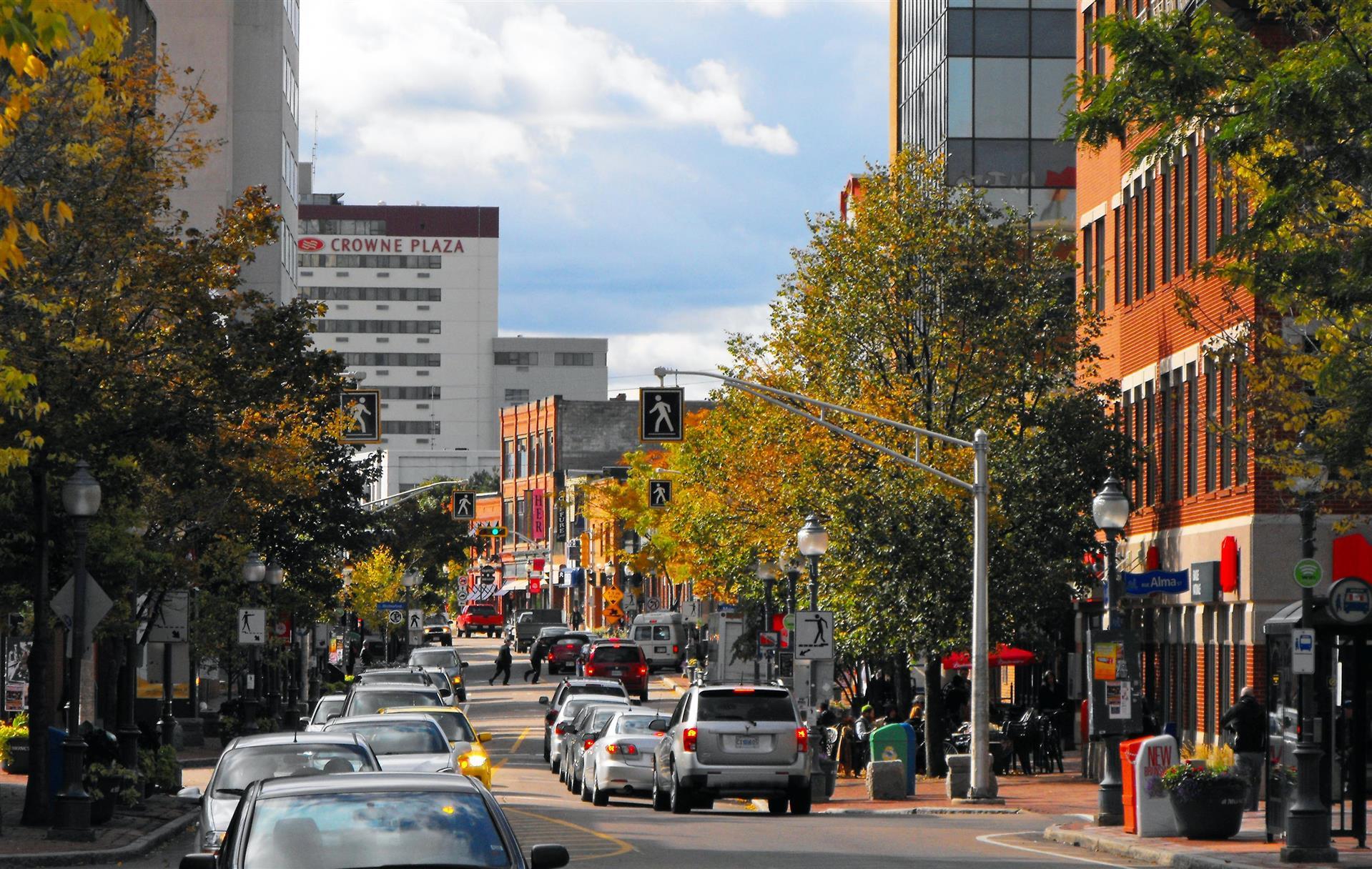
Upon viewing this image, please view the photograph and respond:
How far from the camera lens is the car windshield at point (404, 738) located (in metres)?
22.2

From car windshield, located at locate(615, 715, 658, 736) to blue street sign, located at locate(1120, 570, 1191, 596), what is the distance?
7.58m

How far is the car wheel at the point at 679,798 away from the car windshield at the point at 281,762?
1093 cm

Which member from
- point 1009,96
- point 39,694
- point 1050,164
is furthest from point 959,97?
point 39,694

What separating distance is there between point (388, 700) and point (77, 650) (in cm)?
670

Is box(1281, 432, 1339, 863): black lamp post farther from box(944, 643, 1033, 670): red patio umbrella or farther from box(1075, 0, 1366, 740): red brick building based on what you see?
box(944, 643, 1033, 670): red patio umbrella

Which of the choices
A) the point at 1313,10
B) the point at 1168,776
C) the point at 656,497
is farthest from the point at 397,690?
the point at 656,497

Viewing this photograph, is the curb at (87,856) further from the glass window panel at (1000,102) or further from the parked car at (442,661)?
the glass window panel at (1000,102)

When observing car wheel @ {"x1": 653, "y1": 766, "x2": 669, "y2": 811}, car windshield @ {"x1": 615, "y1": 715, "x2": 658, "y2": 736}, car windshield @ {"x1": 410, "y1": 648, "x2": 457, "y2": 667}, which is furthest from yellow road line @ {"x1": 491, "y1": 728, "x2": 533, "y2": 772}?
car windshield @ {"x1": 410, "y1": 648, "x2": 457, "y2": 667}

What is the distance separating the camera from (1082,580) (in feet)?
131

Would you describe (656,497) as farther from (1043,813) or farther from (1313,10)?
(1313,10)

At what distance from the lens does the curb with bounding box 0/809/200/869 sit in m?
21.2

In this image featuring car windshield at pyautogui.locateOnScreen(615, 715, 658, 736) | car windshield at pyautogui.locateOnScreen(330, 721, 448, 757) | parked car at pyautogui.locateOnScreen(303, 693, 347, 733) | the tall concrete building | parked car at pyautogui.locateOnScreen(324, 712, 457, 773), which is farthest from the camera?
the tall concrete building

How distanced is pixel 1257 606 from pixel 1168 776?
1035 centimetres

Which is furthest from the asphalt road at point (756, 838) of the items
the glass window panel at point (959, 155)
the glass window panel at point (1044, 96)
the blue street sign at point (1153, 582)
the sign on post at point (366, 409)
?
the glass window panel at point (1044, 96)
